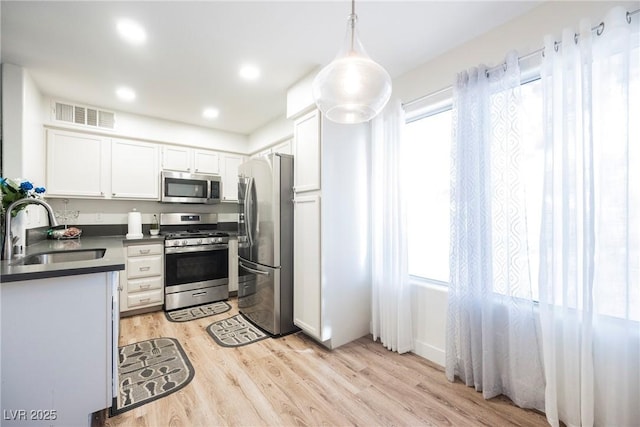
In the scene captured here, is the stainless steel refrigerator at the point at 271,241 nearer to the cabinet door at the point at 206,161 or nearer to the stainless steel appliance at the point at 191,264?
the stainless steel appliance at the point at 191,264

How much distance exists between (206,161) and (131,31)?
7.49 ft

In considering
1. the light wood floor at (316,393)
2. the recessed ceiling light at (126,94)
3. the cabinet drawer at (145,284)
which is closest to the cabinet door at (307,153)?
the light wood floor at (316,393)

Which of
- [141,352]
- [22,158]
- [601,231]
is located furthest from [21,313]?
[601,231]

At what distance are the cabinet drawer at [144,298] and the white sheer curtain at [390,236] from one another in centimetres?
269

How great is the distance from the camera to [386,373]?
2.17 meters

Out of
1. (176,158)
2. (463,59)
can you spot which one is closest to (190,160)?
(176,158)

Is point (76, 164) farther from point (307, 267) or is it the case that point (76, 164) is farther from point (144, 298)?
point (307, 267)

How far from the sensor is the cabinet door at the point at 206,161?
4098mm

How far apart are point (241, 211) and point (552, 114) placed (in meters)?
2.96

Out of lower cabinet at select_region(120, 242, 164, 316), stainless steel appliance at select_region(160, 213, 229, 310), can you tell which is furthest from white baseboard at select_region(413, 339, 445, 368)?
lower cabinet at select_region(120, 242, 164, 316)

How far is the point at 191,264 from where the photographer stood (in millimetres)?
3631

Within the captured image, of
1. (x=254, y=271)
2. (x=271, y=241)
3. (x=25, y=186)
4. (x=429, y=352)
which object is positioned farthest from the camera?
(x=254, y=271)

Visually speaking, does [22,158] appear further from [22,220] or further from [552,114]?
[552,114]

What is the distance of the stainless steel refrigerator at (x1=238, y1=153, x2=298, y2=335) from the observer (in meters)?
2.77
